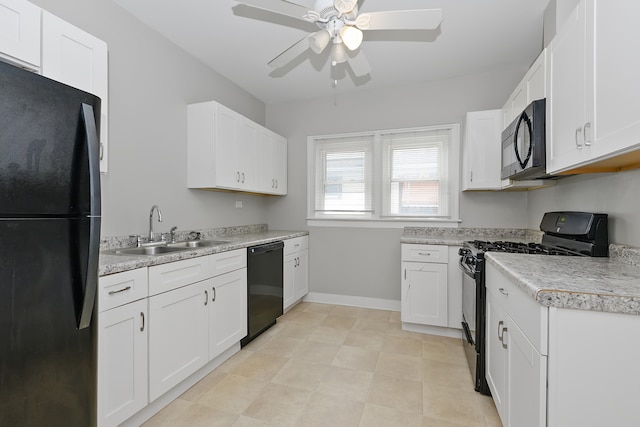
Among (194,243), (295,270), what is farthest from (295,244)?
(194,243)

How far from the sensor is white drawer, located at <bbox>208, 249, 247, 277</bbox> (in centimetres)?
225

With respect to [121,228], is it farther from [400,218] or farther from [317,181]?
[400,218]

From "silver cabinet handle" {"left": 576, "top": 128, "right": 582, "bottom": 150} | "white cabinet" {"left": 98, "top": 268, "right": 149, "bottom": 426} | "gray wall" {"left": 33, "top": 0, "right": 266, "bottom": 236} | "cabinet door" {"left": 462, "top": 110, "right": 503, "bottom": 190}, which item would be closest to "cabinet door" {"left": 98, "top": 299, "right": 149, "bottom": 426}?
"white cabinet" {"left": 98, "top": 268, "right": 149, "bottom": 426}

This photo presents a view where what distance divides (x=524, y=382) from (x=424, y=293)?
178cm

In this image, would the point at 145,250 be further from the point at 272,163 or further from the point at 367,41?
the point at 367,41

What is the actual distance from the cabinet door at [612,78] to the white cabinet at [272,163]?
2913 millimetres

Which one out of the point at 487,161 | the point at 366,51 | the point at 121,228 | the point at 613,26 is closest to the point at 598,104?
the point at 613,26

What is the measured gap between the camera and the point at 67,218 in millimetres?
1049

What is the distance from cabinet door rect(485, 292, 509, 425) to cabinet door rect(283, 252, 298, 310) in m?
2.07

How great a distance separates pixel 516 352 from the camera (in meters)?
1.35

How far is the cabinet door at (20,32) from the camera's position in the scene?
1.32 metres

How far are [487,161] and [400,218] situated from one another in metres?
1.13

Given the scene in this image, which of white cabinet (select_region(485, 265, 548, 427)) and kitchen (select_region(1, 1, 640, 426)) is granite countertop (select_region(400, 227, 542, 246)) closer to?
kitchen (select_region(1, 1, 640, 426))

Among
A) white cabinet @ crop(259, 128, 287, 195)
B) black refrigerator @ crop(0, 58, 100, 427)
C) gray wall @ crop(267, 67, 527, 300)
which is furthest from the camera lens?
white cabinet @ crop(259, 128, 287, 195)
